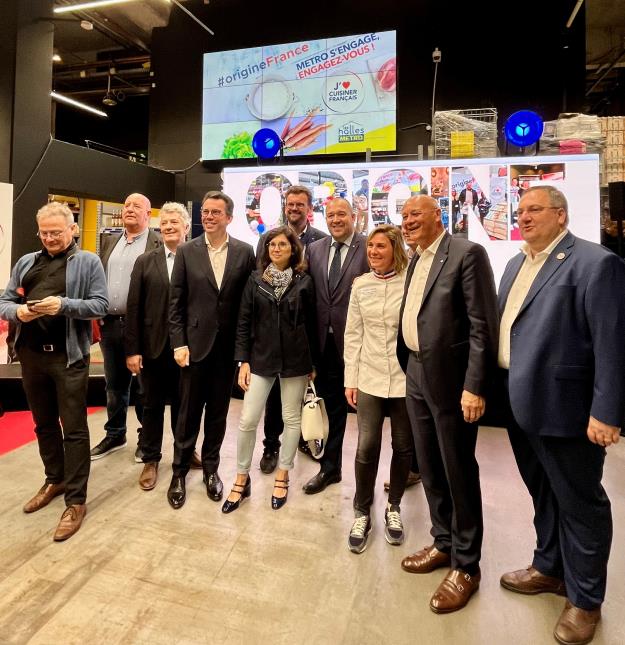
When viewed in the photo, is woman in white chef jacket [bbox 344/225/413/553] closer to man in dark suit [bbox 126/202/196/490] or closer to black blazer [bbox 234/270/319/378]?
black blazer [bbox 234/270/319/378]

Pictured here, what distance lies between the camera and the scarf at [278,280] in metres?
2.49

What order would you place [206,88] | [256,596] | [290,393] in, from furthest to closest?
[206,88], [290,393], [256,596]

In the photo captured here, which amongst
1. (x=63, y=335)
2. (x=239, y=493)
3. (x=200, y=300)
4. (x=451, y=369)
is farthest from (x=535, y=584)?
(x=63, y=335)

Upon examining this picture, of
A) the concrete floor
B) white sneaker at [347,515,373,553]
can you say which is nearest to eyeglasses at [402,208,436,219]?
white sneaker at [347,515,373,553]

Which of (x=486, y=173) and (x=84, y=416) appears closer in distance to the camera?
(x=84, y=416)

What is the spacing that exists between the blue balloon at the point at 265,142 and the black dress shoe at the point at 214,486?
13.4ft

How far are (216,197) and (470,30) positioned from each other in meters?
5.70

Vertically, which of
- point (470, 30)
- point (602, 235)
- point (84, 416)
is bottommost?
point (84, 416)

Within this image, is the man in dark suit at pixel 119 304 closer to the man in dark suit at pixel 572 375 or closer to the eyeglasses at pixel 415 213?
the eyeglasses at pixel 415 213

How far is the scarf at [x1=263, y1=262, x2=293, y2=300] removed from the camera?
2.49 metres

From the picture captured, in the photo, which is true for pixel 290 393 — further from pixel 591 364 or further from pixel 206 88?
pixel 206 88

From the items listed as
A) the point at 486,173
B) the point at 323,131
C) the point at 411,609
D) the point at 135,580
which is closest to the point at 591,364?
the point at 411,609

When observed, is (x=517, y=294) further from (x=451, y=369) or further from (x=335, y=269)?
(x=335, y=269)

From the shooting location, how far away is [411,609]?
178cm
